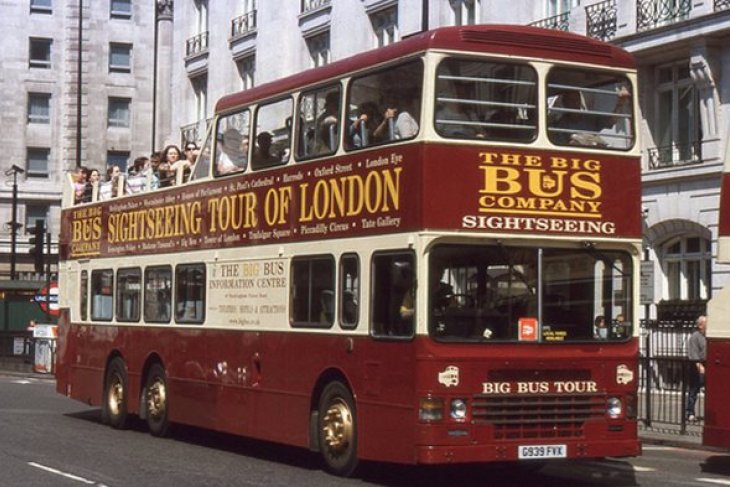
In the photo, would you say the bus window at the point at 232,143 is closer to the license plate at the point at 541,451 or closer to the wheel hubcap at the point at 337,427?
the wheel hubcap at the point at 337,427

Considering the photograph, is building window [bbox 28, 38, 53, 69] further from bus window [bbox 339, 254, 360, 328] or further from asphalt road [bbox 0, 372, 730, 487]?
bus window [bbox 339, 254, 360, 328]

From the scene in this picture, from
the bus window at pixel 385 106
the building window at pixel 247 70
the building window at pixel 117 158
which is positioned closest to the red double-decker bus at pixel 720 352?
the bus window at pixel 385 106

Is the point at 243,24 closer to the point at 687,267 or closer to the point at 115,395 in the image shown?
the point at 687,267

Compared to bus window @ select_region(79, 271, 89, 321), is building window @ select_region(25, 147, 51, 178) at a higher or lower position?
higher

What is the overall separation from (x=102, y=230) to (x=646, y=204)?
1330 cm

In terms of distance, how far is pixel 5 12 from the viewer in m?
80.0

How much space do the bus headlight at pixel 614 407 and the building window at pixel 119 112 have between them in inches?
2774

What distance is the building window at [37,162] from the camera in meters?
80.2

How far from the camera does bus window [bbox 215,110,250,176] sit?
17.8m

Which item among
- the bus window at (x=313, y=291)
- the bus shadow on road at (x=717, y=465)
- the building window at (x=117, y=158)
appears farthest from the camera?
the building window at (x=117, y=158)

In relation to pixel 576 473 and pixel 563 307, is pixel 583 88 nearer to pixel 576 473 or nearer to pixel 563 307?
pixel 563 307

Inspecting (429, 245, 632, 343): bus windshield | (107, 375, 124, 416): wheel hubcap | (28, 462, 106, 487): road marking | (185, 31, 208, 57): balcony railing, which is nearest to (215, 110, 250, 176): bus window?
(28, 462, 106, 487): road marking

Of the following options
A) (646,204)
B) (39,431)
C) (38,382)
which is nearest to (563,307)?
(39,431)

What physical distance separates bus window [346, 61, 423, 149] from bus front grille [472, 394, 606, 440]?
8.52ft
